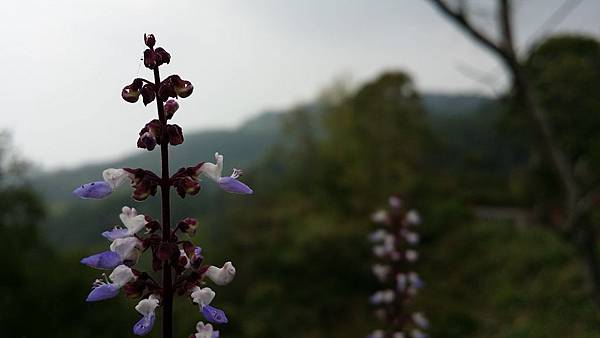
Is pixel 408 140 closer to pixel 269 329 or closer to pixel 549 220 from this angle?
pixel 269 329

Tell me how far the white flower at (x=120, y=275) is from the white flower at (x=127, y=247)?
0.17 ft

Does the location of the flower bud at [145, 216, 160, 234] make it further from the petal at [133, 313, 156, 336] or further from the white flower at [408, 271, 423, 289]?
the white flower at [408, 271, 423, 289]

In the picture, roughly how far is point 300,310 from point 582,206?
18721 millimetres

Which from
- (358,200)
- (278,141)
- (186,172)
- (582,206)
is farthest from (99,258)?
(278,141)

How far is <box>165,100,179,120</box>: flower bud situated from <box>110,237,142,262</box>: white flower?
0.37 metres

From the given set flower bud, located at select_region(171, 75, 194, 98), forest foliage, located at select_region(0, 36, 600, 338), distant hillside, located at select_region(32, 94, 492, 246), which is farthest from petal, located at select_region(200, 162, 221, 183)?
distant hillside, located at select_region(32, 94, 492, 246)

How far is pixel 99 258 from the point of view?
1691 millimetres

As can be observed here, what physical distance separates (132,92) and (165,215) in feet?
1.20

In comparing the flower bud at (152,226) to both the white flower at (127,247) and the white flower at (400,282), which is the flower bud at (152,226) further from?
the white flower at (400,282)

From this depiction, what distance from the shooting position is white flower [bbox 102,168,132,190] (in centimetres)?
175

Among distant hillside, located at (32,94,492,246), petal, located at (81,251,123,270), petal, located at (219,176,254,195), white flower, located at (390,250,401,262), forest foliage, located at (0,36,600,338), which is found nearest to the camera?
petal, located at (81,251,123,270)

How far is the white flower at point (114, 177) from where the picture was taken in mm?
1750

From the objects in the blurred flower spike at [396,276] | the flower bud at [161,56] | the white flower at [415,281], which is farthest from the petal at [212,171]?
the white flower at [415,281]

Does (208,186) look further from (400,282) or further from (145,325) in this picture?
(145,325)
